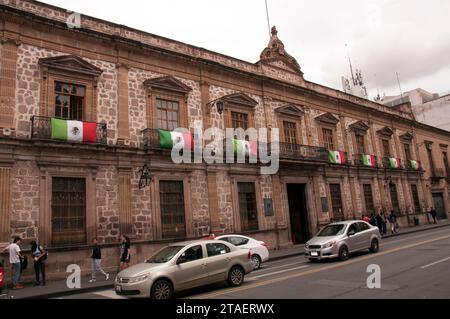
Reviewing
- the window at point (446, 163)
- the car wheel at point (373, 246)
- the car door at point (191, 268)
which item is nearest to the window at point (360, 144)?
the car wheel at point (373, 246)

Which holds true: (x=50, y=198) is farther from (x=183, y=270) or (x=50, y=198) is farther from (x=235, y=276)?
(x=235, y=276)

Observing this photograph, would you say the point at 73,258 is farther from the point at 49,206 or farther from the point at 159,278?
the point at 159,278

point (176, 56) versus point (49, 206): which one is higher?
point (176, 56)

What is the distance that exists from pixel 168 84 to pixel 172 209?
6587 millimetres

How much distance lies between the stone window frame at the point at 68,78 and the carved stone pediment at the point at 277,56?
12324 mm

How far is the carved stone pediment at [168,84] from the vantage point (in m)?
18.8

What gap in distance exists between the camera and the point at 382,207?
31.0 meters

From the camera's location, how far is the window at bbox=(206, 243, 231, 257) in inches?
413

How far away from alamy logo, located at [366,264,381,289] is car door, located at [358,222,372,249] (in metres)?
3.21

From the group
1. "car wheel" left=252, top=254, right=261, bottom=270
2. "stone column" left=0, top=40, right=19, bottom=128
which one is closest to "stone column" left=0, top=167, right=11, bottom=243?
"stone column" left=0, top=40, right=19, bottom=128

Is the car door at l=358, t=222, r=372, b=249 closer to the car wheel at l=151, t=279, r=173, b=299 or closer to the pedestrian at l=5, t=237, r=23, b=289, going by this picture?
the car wheel at l=151, t=279, r=173, b=299
